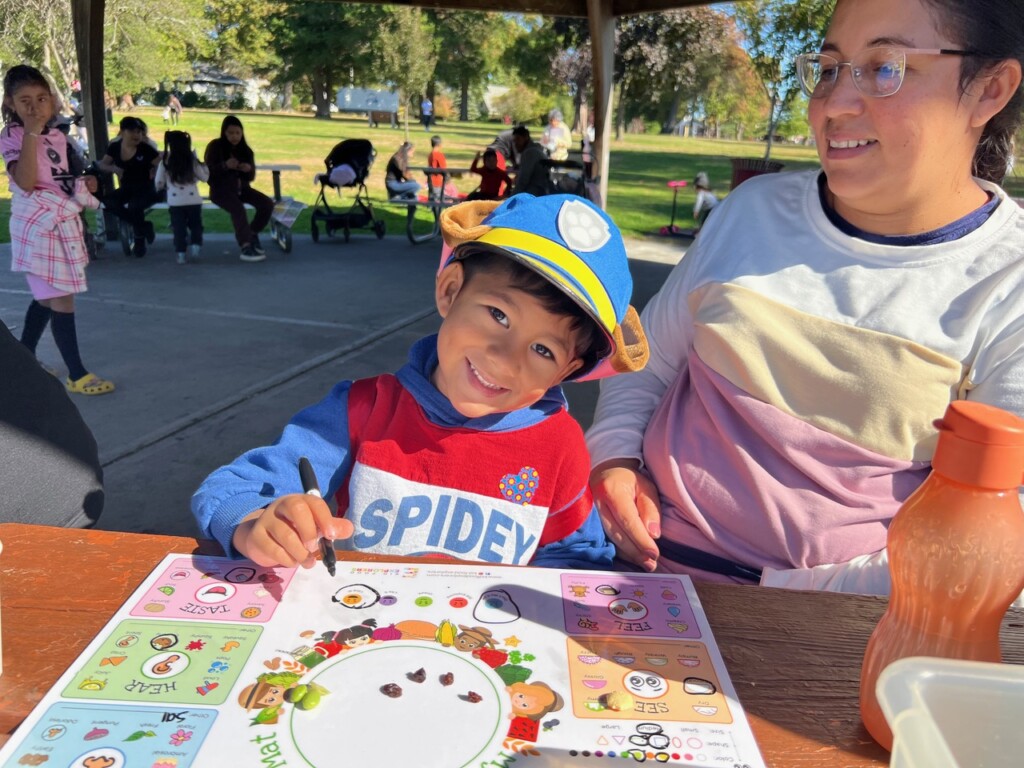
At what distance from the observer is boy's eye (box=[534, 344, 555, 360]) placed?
137 centimetres

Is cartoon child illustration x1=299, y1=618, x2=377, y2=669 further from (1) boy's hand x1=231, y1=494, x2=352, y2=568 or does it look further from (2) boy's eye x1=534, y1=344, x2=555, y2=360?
(2) boy's eye x1=534, y1=344, x2=555, y2=360

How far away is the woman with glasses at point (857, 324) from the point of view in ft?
4.44

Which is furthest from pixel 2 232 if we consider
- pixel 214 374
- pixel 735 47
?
pixel 735 47

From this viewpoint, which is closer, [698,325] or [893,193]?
[893,193]

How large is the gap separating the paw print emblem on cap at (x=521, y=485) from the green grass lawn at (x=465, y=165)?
1.17 metres

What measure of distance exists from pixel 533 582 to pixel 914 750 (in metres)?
0.56

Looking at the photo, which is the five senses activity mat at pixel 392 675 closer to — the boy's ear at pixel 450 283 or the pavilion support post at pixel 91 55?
the boy's ear at pixel 450 283

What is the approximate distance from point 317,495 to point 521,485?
1.46 feet

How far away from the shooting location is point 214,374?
490 centimetres

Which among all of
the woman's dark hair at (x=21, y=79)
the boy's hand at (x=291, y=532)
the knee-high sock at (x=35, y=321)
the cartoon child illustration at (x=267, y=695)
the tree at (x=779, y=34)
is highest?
the tree at (x=779, y=34)

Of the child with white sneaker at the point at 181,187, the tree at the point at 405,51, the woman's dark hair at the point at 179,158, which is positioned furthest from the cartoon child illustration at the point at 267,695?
the tree at the point at 405,51

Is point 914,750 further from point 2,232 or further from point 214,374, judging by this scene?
point 2,232

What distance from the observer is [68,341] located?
446 centimetres

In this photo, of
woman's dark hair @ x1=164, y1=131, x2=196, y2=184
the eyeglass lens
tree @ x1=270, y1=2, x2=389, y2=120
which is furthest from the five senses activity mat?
tree @ x1=270, y1=2, x2=389, y2=120
